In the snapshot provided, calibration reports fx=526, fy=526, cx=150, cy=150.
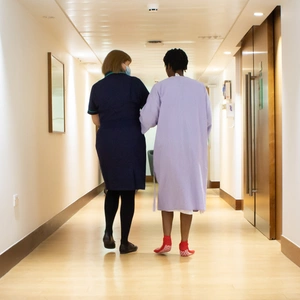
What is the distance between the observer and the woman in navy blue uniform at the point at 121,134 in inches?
145

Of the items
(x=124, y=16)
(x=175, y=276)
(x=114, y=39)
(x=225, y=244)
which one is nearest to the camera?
(x=175, y=276)

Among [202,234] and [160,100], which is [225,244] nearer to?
[202,234]

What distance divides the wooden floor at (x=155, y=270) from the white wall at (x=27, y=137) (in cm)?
32

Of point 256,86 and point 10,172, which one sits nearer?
point 10,172

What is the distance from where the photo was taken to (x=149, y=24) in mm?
5078

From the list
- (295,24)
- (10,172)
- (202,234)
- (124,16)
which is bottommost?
Answer: (202,234)

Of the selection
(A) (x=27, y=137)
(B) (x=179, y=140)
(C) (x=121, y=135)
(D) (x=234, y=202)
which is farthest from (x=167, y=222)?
(D) (x=234, y=202)

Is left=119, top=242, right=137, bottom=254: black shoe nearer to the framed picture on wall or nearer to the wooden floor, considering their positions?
the wooden floor

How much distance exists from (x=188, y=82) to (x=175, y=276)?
4.40 feet

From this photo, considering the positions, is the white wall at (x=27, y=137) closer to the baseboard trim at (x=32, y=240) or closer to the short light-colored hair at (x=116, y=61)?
the baseboard trim at (x=32, y=240)

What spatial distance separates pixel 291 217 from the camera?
3688 mm

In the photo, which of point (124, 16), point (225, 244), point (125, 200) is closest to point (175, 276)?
point (125, 200)

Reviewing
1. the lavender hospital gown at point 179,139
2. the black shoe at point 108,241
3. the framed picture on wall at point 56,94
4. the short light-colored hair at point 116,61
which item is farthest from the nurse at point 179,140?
the framed picture on wall at point 56,94

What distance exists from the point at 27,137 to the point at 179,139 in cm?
127
